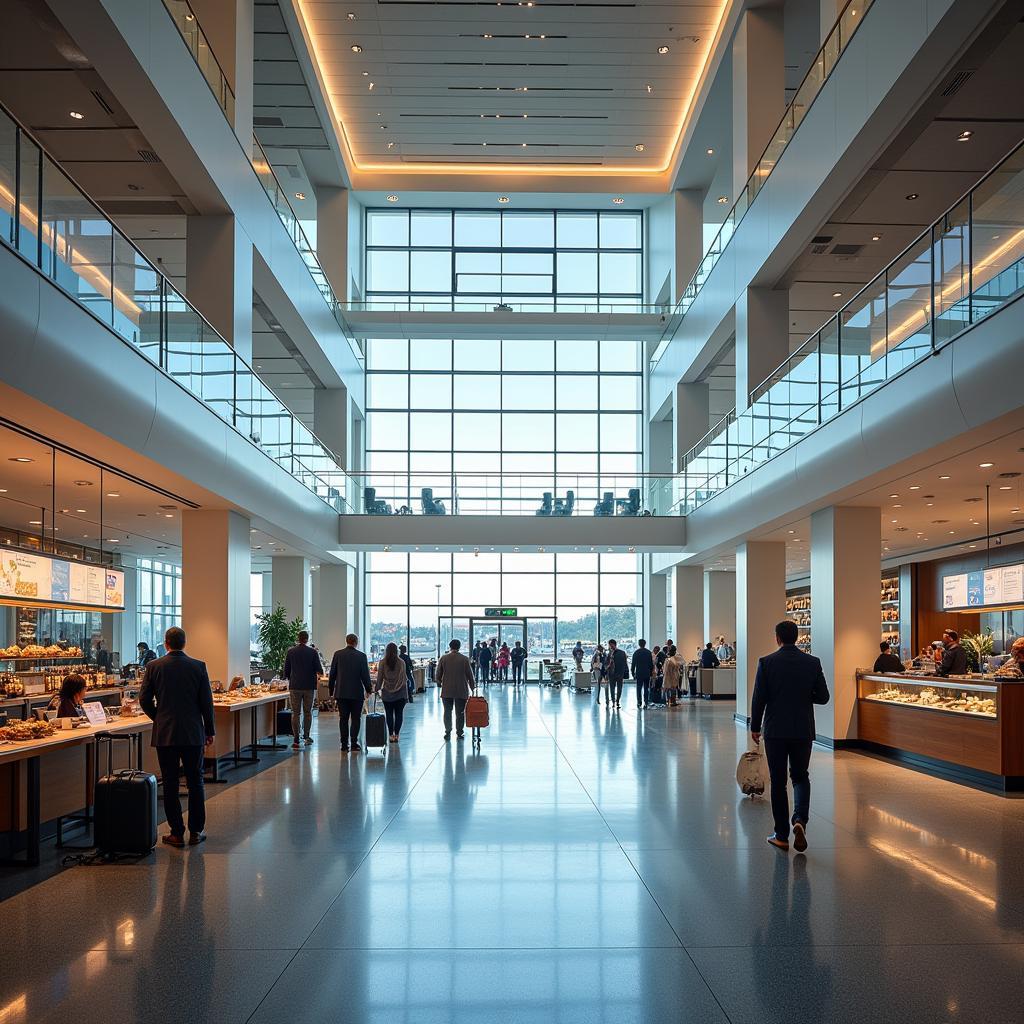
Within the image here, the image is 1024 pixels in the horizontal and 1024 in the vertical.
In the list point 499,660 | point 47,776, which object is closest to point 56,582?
point 47,776

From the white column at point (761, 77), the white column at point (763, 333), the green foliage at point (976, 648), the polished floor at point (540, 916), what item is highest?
the white column at point (761, 77)

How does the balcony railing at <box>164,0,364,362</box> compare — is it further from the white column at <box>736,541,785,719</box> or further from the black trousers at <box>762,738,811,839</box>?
the white column at <box>736,541,785,719</box>

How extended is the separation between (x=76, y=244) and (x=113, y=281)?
1.05 m

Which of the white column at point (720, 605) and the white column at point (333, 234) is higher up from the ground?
the white column at point (333, 234)

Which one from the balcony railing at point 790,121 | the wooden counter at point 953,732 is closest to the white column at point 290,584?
the balcony railing at point 790,121

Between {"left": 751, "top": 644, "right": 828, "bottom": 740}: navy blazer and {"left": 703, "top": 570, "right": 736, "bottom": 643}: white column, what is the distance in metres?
20.4

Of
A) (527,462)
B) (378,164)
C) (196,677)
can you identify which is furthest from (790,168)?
(527,462)

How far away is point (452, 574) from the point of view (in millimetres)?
36594

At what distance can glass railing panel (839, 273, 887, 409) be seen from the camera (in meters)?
12.3

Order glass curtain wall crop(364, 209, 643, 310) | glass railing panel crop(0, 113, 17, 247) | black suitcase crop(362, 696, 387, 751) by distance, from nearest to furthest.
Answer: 1. glass railing panel crop(0, 113, 17, 247)
2. black suitcase crop(362, 696, 387, 751)
3. glass curtain wall crop(364, 209, 643, 310)

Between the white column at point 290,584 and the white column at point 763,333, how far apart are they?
12259mm

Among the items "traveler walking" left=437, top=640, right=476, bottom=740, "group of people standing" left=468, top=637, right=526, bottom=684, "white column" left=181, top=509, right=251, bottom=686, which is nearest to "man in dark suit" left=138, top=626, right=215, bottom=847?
"white column" left=181, top=509, right=251, bottom=686

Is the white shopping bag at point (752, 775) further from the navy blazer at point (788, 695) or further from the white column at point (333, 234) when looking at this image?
the white column at point (333, 234)

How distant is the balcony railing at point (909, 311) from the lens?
919cm
